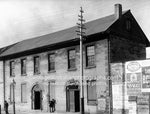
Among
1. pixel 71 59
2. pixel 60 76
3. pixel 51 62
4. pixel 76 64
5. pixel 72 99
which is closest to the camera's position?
pixel 76 64

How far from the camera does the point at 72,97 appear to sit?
97.9 ft

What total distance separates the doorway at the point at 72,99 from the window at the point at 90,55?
9.29ft

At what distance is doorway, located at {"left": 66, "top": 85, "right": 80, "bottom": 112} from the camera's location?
29.6 metres

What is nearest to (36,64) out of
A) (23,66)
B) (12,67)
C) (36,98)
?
(23,66)

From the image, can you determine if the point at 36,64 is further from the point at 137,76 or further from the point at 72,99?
the point at 137,76

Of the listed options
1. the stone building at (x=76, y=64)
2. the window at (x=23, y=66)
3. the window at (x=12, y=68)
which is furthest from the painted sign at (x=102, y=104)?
the window at (x=12, y=68)

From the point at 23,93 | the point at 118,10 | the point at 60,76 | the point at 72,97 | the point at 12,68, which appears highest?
the point at 118,10

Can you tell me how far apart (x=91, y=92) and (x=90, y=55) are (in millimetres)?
3413

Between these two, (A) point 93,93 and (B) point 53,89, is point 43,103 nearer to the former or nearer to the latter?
(B) point 53,89

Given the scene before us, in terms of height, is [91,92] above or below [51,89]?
below

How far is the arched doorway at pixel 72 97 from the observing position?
96.9 feet

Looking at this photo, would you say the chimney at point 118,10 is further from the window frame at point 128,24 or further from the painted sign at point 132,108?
the painted sign at point 132,108

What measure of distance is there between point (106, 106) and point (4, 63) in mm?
18337

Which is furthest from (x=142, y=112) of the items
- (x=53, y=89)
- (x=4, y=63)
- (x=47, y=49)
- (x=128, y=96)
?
(x=4, y=63)
